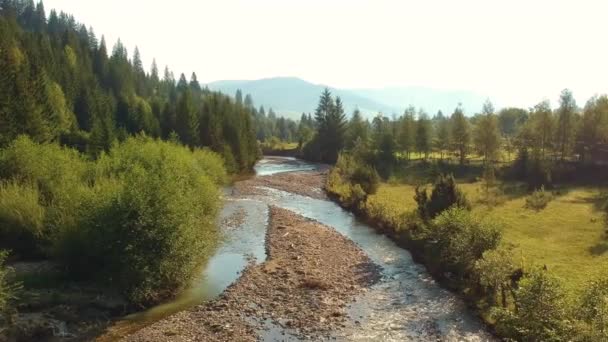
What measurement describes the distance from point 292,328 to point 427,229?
54.6 ft

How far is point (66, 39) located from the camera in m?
153

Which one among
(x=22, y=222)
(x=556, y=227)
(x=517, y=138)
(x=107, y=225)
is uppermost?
(x=517, y=138)

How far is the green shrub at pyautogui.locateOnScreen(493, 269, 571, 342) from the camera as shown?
68.3ft

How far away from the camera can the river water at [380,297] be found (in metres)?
26.3

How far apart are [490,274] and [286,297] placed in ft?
47.5

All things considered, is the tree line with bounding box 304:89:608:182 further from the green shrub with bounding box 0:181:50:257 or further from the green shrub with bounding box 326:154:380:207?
the green shrub with bounding box 0:181:50:257

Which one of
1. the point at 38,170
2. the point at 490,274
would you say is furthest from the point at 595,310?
the point at 38,170

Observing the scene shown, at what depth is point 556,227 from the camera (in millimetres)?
45750

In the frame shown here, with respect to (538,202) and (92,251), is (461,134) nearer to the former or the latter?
(538,202)

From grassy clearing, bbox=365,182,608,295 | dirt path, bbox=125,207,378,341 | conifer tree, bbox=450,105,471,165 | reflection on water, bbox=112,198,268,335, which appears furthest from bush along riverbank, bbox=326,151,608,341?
conifer tree, bbox=450,105,471,165

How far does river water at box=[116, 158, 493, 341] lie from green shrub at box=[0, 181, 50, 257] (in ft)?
46.1

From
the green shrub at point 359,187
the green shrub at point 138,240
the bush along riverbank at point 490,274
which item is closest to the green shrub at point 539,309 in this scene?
the bush along riverbank at point 490,274

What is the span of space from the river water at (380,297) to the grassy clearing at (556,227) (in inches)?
246

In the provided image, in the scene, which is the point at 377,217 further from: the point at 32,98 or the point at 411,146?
the point at 411,146
